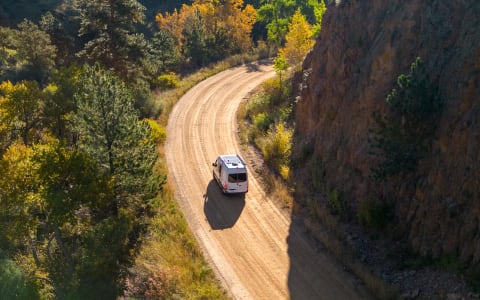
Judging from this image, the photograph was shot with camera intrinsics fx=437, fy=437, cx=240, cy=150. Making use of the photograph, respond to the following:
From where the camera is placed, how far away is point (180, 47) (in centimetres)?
7262

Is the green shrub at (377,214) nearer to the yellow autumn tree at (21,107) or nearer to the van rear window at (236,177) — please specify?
the van rear window at (236,177)

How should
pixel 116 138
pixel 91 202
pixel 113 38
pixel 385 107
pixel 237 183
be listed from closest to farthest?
pixel 91 202, pixel 385 107, pixel 116 138, pixel 237 183, pixel 113 38

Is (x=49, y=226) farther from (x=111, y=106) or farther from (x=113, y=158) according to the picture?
(x=111, y=106)

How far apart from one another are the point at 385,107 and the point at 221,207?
11.9 metres

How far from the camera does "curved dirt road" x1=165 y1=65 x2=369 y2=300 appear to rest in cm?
2117

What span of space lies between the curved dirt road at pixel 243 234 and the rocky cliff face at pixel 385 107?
375 cm

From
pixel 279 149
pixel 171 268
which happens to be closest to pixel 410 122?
pixel 171 268

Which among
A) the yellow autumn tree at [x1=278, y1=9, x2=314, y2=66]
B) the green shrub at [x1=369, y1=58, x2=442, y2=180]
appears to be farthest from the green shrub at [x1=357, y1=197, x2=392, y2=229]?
the yellow autumn tree at [x1=278, y1=9, x2=314, y2=66]

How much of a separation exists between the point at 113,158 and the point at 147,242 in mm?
5203

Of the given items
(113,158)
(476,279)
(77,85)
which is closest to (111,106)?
(113,158)

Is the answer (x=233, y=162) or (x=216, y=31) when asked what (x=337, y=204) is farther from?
(x=216, y=31)

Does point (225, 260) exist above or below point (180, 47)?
below

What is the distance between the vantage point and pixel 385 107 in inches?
939

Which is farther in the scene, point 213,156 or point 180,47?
point 180,47
